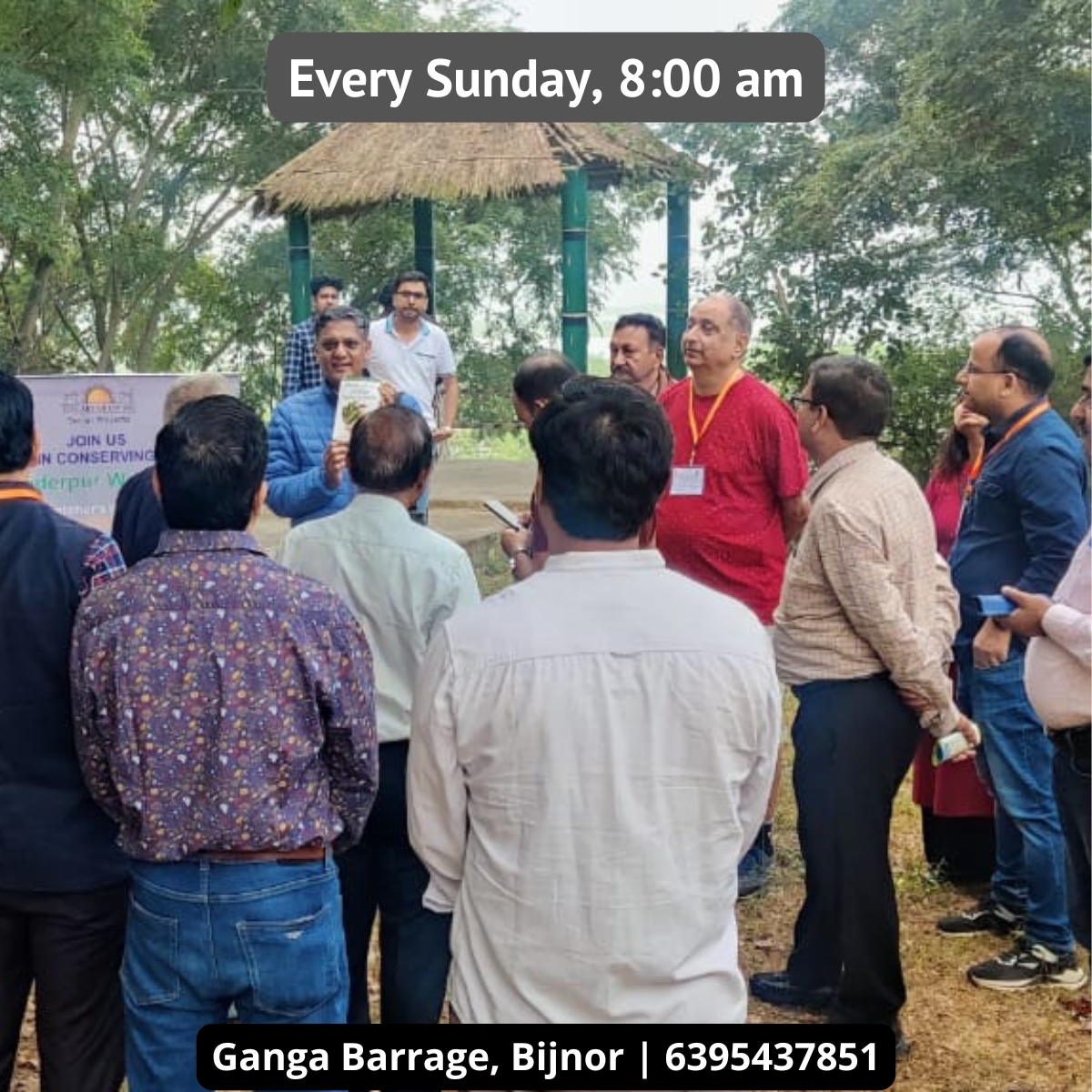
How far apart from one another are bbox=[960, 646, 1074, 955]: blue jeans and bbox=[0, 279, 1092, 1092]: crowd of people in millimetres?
14

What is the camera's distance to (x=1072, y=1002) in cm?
371

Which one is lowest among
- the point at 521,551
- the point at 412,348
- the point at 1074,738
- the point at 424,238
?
the point at 1074,738

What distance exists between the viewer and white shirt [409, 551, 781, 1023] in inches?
76.2

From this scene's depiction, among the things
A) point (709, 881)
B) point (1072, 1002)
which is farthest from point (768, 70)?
point (709, 881)

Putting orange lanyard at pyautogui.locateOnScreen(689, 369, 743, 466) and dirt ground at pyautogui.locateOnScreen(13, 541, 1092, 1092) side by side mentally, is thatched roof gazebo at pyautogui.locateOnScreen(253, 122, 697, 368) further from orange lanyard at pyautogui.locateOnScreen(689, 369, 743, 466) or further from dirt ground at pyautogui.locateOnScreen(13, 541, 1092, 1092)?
dirt ground at pyautogui.locateOnScreen(13, 541, 1092, 1092)

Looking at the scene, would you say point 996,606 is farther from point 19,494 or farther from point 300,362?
point 300,362

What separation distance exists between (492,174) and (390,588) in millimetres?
7417

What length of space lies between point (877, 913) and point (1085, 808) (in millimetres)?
621

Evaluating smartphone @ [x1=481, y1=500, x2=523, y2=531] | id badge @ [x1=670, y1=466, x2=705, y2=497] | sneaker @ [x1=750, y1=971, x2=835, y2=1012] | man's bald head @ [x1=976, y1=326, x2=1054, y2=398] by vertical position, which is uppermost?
man's bald head @ [x1=976, y1=326, x2=1054, y2=398]

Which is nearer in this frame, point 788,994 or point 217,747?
point 217,747

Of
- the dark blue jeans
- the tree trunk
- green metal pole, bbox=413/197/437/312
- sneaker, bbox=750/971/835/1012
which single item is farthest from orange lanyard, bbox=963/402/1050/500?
Answer: the tree trunk

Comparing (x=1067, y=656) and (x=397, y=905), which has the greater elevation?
(x=1067, y=656)

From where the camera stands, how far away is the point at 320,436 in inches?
Result: 171

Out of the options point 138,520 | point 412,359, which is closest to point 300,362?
point 412,359
